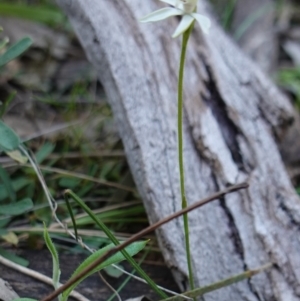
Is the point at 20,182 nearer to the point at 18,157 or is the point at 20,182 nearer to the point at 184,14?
the point at 18,157

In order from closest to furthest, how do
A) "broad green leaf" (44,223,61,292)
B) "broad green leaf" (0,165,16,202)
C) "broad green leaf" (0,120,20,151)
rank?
"broad green leaf" (44,223,61,292)
"broad green leaf" (0,120,20,151)
"broad green leaf" (0,165,16,202)

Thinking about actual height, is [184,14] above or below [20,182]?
above

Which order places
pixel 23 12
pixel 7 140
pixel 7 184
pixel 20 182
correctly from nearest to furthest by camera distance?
pixel 7 140 → pixel 7 184 → pixel 20 182 → pixel 23 12

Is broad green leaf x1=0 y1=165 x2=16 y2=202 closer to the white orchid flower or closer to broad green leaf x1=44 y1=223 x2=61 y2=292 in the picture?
broad green leaf x1=44 y1=223 x2=61 y2=292

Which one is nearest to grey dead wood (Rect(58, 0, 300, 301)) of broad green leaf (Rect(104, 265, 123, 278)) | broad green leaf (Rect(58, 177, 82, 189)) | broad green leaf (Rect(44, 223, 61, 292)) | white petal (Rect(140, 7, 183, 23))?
broad green leaf (Rect(104, 265, 123, 278))

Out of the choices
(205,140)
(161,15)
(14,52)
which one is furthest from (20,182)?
(161,15)

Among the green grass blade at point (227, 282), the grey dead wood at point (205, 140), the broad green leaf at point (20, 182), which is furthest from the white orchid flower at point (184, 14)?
the broad green leaf at point (20, 182)

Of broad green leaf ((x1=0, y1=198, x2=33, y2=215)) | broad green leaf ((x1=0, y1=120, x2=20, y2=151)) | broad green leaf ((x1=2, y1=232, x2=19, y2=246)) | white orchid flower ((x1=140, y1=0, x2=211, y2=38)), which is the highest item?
white orchid flower ((x1=140, y1=0, x2=211, y2=38))

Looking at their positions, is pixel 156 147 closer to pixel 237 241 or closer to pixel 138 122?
pixel 138 122
